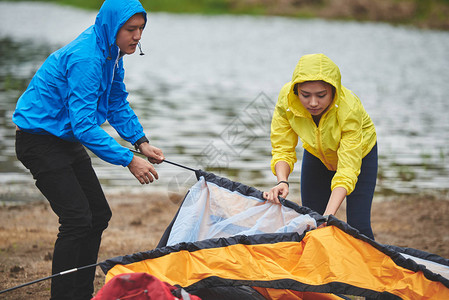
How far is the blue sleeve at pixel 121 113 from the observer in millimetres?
3977

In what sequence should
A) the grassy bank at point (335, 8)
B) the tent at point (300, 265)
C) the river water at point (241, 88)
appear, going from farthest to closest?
the grassy bank at point (335, 8), the river water at point (241, 88), the tent at point (300, 265)

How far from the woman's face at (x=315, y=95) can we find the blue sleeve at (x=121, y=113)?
1181mm

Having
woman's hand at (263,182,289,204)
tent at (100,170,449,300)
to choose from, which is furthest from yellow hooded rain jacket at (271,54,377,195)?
tent at (100,170,449,300)

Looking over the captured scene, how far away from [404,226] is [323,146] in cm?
314

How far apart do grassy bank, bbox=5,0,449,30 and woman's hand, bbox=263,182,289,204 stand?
→ 34.1 m

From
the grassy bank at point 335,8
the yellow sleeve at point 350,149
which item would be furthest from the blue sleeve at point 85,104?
the grassy bank at point 335,8

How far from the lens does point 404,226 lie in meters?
6.64

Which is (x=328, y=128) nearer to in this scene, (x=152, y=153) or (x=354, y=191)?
(x=354, y=191)

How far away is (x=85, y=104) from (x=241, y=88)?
13.4m

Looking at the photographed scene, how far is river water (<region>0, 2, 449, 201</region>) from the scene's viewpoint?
337 inches

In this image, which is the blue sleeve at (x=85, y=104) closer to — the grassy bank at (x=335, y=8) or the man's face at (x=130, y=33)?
the man's face at (x=130, y=33)

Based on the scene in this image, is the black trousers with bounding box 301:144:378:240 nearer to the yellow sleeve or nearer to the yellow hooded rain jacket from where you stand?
the yellow hooded rain jacket

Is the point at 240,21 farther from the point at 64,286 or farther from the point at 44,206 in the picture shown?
the point at 64,286

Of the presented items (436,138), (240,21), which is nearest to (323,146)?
(436,138)
